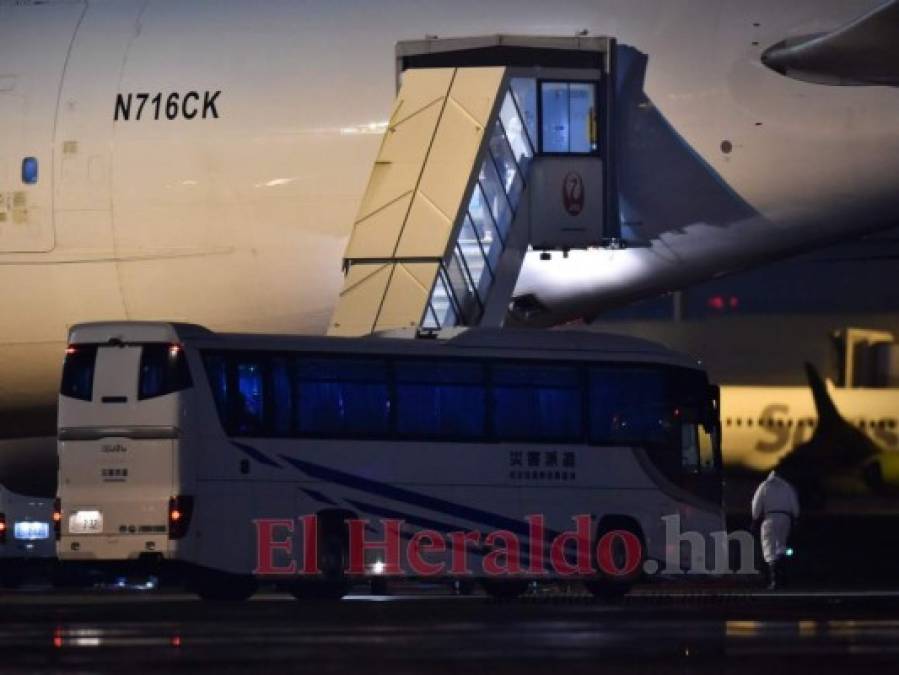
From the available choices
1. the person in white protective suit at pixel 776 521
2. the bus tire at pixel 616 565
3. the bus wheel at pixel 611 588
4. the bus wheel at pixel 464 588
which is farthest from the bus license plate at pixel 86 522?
the person in white protective suit at pixel 776 521

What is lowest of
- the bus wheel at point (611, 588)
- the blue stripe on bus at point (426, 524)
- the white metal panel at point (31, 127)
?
the bus wheel at point (611, 588)

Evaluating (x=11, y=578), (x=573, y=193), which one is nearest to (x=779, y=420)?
(x=11, y=578)

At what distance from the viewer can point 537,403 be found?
1398 inches

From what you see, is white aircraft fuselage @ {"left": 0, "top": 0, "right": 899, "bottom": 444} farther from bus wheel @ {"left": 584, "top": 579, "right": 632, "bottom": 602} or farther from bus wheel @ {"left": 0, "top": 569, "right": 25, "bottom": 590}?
bus wheel @ {"left": 584, "top": 579, "right": 632, "bottom": 602}

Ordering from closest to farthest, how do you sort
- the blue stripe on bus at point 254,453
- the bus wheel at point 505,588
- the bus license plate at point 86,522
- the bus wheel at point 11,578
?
the bus license plate at point 86,522
the blue stripe on bus at point 254,453
the bus wheel at point 505,588
the bus wheel at point 11,578

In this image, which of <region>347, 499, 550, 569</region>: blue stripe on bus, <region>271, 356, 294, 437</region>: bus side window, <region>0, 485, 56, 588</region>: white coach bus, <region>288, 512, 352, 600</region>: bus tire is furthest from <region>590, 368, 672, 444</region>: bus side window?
<region>0, 485, 56, 588</region>: white coach bus

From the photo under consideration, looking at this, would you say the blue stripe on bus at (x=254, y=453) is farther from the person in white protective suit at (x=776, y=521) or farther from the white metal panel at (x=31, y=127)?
the person in white protective suit at (x=776, y=521)

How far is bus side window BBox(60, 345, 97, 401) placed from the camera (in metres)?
33.3

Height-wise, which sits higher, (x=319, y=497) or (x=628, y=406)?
(x=628, y=406)

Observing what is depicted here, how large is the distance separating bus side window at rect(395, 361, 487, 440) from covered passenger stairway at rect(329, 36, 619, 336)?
2.18 meters

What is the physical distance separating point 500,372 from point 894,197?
727 centimetres

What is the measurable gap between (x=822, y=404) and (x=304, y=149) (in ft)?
163

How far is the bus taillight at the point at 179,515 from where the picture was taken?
1272 inches

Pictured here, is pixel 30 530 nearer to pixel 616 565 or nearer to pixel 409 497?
pixel 409 497
